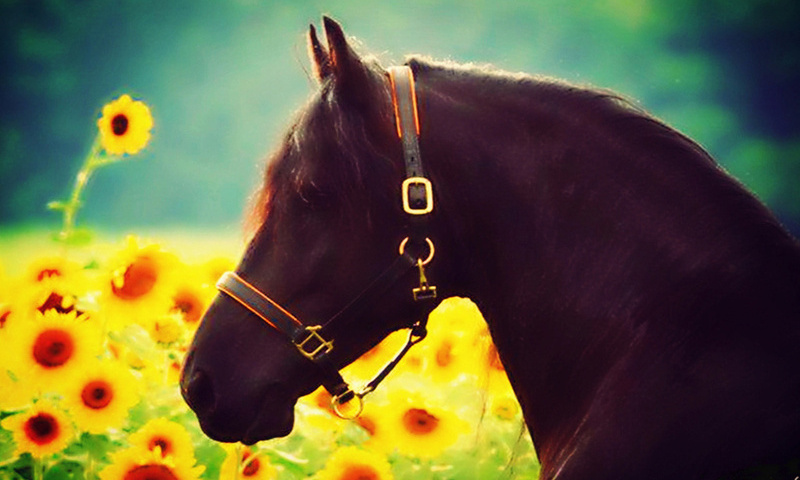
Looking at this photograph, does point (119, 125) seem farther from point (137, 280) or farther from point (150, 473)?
point (150, 473)

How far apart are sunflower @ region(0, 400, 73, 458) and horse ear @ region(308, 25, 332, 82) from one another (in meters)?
1.29

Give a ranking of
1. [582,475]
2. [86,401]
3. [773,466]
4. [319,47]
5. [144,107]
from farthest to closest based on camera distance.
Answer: [144,107] → [86,401] → [319,47] → [582,475] → [773,466]

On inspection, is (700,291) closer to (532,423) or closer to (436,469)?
(532,423)

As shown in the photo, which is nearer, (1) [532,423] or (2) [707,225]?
(2) [707,225]

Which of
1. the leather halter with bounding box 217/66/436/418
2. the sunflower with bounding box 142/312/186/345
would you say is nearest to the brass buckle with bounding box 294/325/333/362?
the leather halter with bounding box 217/66/436/418

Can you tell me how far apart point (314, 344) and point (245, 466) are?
871 millimetres

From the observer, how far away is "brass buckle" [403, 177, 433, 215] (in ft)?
5.33

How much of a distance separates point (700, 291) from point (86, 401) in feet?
5.85

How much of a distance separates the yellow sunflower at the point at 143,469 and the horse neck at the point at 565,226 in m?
1.01

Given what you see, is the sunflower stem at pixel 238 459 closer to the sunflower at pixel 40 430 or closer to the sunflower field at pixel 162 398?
the sunflower field at pixel 162 398

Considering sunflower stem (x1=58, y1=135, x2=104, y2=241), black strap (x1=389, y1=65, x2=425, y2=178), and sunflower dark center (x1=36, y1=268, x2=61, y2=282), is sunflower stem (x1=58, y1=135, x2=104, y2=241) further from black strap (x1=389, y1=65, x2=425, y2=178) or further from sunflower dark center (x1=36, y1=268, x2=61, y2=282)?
black strap (x1=389, y1=65, x2=425, y2=178)

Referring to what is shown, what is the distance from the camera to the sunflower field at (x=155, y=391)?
2.38m

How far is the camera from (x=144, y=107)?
2906mm

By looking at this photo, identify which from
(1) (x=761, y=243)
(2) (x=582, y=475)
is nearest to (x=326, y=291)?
(2) (x=582, y=475)
